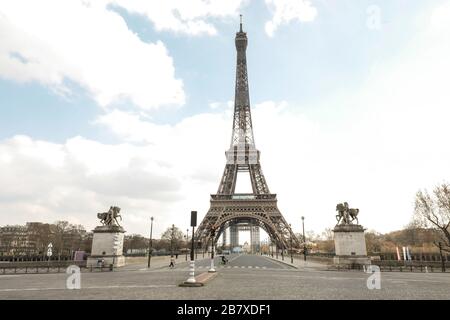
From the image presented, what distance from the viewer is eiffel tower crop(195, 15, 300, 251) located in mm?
74688

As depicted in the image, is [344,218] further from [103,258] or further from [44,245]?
[44,245]

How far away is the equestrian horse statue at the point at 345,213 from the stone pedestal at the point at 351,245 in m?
0.92

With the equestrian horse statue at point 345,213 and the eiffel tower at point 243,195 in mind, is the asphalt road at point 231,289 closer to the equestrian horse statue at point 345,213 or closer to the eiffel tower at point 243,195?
the equestrian horse statue at point 345,213

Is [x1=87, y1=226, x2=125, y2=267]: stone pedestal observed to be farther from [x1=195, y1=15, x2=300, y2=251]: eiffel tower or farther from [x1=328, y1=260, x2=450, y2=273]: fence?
[x1=195, y1=15, x2=300, y2=251]: eiffel tower

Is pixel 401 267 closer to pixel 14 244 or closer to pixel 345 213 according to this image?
pixel 345 213

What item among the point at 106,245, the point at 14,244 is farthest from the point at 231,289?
the point at 14,244

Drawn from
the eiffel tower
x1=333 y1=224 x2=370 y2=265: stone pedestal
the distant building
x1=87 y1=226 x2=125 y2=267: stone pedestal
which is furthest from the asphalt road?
the distant building

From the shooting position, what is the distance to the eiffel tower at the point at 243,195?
74.7 metres

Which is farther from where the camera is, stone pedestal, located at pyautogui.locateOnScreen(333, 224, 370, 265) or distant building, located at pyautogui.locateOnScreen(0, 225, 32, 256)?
distant building, located at pyautogui.locateOnScreen(0, 225, 32, 256)

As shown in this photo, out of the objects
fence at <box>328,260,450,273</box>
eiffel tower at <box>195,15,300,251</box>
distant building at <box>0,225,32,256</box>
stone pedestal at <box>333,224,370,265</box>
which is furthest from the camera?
distant building at <box>0,225,32,256</box>

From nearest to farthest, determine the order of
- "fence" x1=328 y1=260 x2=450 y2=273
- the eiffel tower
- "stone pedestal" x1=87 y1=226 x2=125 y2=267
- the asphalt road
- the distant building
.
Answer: the asphalt road
"fence" x1=328 y1=260 x2=450 y2=273
"stone pedestal" x1=87 y1=226 x2=125 y2=267
the eiffel tower
the distant building

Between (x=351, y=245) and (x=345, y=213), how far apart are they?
3426 mm

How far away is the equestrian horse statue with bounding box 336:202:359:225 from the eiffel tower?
3479 centimetres

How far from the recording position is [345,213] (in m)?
33.2
